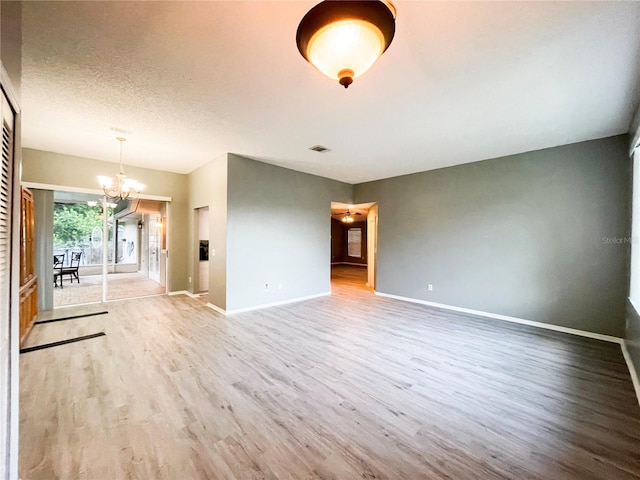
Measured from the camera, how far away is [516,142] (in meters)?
3.90

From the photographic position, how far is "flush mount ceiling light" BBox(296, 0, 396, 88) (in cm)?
117

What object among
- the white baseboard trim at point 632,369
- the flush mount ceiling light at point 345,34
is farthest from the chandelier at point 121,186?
the white baseboard trim at point 632,369

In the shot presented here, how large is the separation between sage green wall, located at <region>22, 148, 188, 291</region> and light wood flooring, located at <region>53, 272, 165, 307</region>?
3.23 feet

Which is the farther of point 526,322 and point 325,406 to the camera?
point 526,322

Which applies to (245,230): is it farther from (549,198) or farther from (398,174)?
(549,198)

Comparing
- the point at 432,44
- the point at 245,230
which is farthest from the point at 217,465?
the point at 245,230

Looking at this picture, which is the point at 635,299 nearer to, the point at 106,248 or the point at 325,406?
the point at 325,406

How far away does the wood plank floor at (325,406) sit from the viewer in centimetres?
163

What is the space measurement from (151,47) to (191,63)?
28cm

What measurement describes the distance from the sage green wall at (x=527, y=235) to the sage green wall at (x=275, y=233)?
190cm

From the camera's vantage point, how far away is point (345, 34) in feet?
4.05

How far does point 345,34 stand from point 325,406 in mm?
2599

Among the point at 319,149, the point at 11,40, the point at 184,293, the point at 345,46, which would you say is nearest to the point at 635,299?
the point at 345,46

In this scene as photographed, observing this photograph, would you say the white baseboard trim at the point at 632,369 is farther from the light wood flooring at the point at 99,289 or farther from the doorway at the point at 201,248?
the light wood flooring at the point at 99,289
